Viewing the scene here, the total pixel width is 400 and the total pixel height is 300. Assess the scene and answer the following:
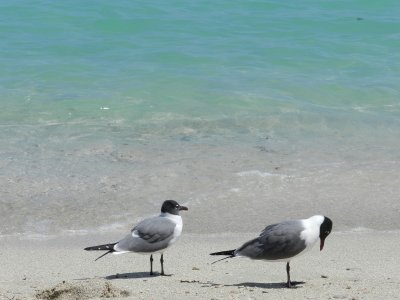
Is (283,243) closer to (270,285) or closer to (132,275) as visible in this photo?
(270,285)

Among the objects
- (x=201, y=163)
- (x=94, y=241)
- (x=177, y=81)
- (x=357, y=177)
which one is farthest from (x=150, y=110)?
(x=94, y=241)

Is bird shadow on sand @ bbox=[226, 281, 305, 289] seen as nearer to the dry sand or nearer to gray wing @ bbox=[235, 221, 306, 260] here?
the dry sand

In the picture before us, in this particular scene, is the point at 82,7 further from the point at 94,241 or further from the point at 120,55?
the point at 94,241

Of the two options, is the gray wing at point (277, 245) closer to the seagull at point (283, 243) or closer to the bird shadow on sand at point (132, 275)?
the seagull at point (283, 243)

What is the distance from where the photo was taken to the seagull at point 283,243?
6523 millimetres

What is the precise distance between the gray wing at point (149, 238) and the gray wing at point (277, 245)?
622mm

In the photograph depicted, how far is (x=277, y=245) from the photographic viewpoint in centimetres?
653

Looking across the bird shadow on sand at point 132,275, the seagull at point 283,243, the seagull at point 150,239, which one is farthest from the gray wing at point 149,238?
the seagull at point 283,243

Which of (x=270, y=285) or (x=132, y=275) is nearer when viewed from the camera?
(x=270, y=285)

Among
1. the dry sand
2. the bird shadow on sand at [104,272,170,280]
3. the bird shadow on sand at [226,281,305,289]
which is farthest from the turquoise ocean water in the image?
the bird shadow on sand at [226,281,305,289]

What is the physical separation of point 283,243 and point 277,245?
45 mm

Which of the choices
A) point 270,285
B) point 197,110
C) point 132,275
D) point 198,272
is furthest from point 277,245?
point 197,110

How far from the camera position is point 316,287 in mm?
6434

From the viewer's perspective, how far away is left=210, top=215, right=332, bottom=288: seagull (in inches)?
257
